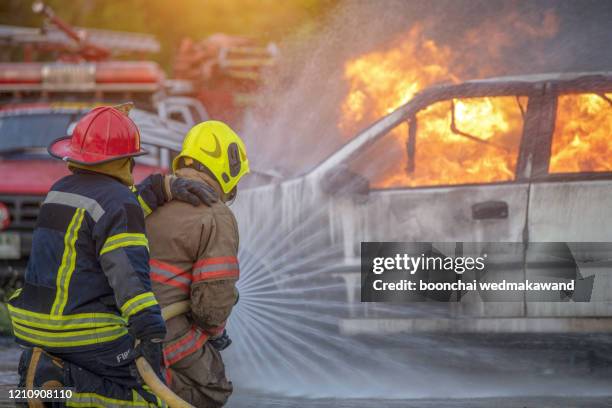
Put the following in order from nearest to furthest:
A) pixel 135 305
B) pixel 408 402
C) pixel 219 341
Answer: pixel 135 305 < pixel 219 341 < pixel 408 402

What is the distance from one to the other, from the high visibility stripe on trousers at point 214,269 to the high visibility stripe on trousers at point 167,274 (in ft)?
0.26

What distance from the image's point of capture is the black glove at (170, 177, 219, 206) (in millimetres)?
4246

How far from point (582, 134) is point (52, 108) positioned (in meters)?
5.72

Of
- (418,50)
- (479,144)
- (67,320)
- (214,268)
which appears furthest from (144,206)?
(418,50)

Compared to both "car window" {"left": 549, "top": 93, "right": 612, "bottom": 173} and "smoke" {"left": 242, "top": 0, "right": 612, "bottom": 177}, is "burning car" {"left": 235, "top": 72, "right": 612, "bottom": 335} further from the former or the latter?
"smoke" {"left": 242, "top": 0, "right": 612, "bottom": 177}

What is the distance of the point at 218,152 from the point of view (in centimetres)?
455

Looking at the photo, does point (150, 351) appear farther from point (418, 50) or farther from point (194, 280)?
point (418, 50)

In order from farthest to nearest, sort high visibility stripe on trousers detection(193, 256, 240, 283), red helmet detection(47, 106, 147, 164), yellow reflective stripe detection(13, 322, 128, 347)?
1. high visibility stripe on trousers detection(193, 256, 240, 283)
2. red helmet detection(47, 106, 147, 164)
3. yellow reflective stripe detection(13, 322, 128, 347)

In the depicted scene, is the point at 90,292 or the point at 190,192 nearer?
the point at 90,292

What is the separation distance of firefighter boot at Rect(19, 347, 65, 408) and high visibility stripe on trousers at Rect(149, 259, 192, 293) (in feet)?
1.83

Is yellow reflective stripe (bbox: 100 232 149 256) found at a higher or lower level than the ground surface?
higher

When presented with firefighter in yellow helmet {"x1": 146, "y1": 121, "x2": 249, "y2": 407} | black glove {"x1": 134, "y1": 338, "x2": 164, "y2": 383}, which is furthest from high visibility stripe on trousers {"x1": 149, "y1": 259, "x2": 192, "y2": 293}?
black glove {"x1": 134, "y1": 338, "x2": 164, "y2": 383}

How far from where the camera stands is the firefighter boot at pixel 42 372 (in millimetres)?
3830

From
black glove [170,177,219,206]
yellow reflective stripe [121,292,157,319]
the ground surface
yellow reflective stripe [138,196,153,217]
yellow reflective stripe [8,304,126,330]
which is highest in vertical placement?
black glove [170,177,219,206]
